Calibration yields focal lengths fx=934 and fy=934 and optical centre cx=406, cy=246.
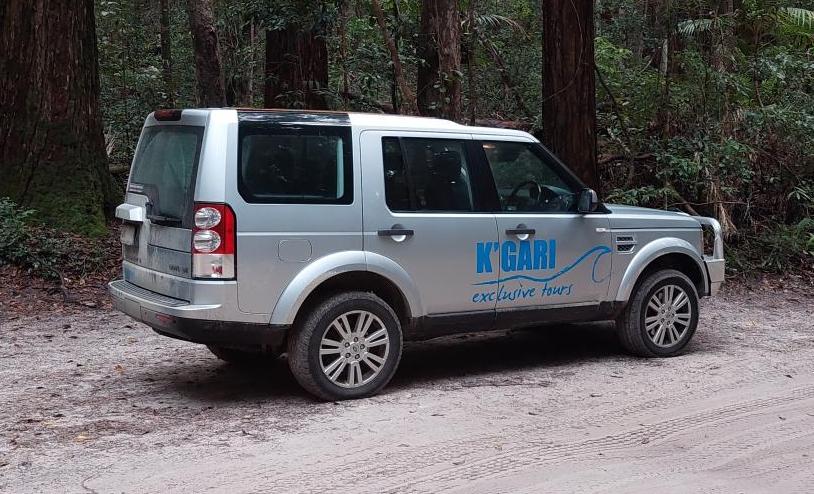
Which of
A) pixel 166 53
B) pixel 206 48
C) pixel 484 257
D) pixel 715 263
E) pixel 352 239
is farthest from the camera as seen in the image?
pixel 166 53

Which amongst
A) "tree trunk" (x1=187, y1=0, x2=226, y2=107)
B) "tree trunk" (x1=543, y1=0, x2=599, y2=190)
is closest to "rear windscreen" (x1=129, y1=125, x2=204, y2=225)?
"tree trunk" (x1=187, y1=0, x2=226, y2=107)

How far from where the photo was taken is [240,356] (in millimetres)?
7809

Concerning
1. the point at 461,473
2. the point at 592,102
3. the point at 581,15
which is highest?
the point at 581,15

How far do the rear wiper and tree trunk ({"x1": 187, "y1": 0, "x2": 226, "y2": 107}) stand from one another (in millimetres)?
5971

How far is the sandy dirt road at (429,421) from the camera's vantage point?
5195 mm

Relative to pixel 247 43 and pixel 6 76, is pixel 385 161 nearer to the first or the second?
pixel 6 76

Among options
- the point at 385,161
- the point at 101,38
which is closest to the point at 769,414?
the point at 385,161

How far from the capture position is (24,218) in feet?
38.5

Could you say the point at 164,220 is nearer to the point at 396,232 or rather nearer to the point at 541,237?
the point at 396,232

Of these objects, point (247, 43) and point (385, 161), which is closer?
point (385, 161)

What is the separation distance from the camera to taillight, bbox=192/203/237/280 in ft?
20.0

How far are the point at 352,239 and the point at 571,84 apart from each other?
6.98 meters

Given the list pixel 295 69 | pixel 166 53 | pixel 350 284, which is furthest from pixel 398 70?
pixel 166 53

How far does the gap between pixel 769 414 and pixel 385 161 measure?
10.7 feet
